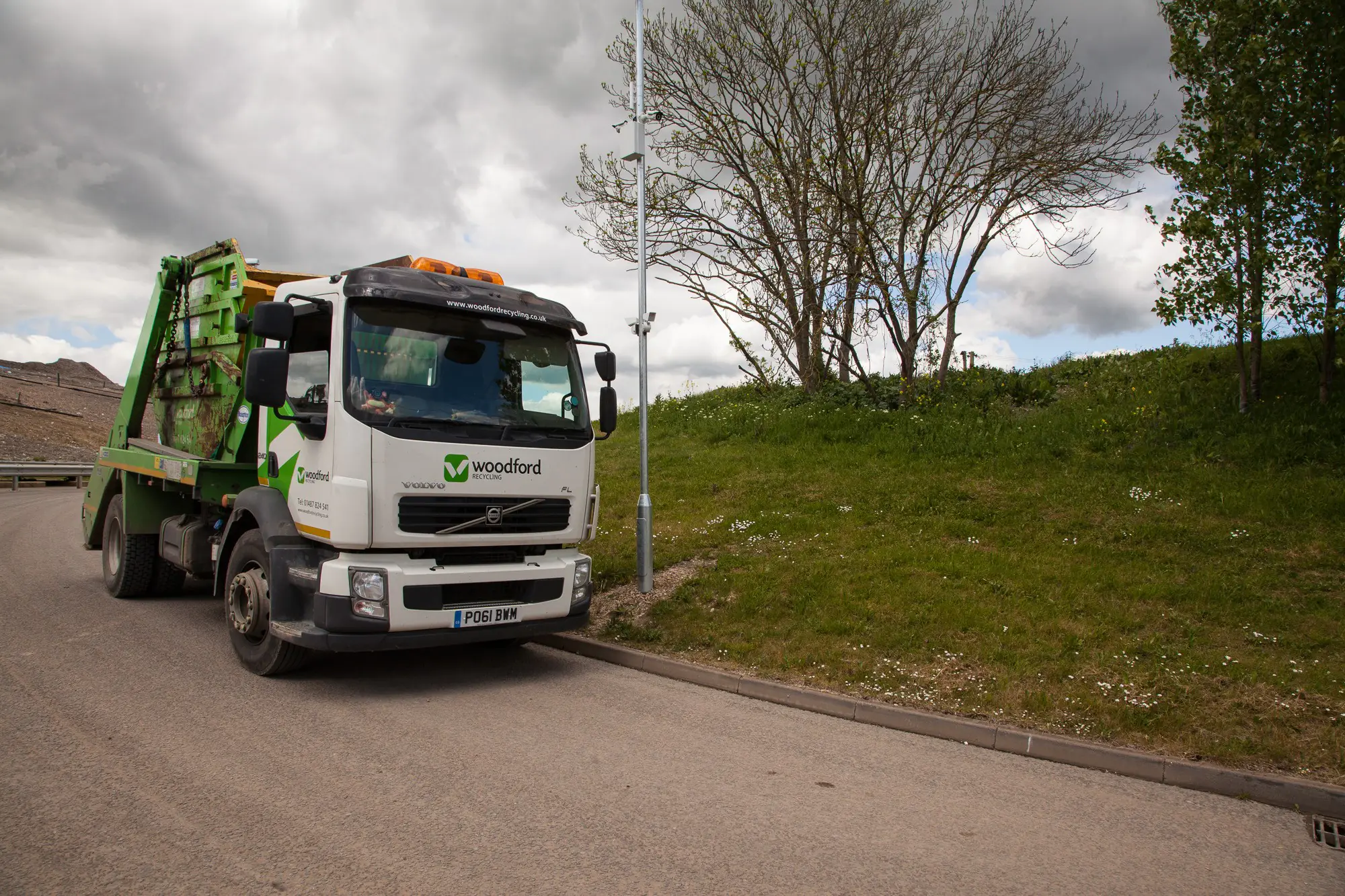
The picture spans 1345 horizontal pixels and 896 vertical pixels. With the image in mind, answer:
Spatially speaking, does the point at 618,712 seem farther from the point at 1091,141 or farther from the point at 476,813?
the point at 1091,141

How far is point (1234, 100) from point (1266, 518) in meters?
4.91

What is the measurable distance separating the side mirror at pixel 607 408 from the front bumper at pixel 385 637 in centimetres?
177

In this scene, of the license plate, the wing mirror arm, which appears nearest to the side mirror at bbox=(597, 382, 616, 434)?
the wing mirror arm

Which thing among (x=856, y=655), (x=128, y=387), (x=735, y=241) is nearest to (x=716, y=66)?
(x=735, y=241)

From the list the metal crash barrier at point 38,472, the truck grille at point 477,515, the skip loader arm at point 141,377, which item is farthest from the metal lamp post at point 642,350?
the metal crash barrier at point 38,472

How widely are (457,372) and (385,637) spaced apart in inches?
76.0

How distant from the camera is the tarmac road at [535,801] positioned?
360cm

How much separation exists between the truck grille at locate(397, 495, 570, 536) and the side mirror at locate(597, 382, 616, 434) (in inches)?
34.6

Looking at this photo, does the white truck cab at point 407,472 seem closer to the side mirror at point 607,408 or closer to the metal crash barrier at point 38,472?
the side mirror at point 607,408

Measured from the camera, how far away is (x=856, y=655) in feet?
23.0

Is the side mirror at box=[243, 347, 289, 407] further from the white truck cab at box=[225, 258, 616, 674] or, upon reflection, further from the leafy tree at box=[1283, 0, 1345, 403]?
the leafy tree at box=[1283, 0, 1345, 403]

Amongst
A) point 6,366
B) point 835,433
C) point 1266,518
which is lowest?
point 1266,518

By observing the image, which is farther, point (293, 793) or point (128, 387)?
point (128, 387)

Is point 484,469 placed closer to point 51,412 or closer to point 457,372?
point 457,372
